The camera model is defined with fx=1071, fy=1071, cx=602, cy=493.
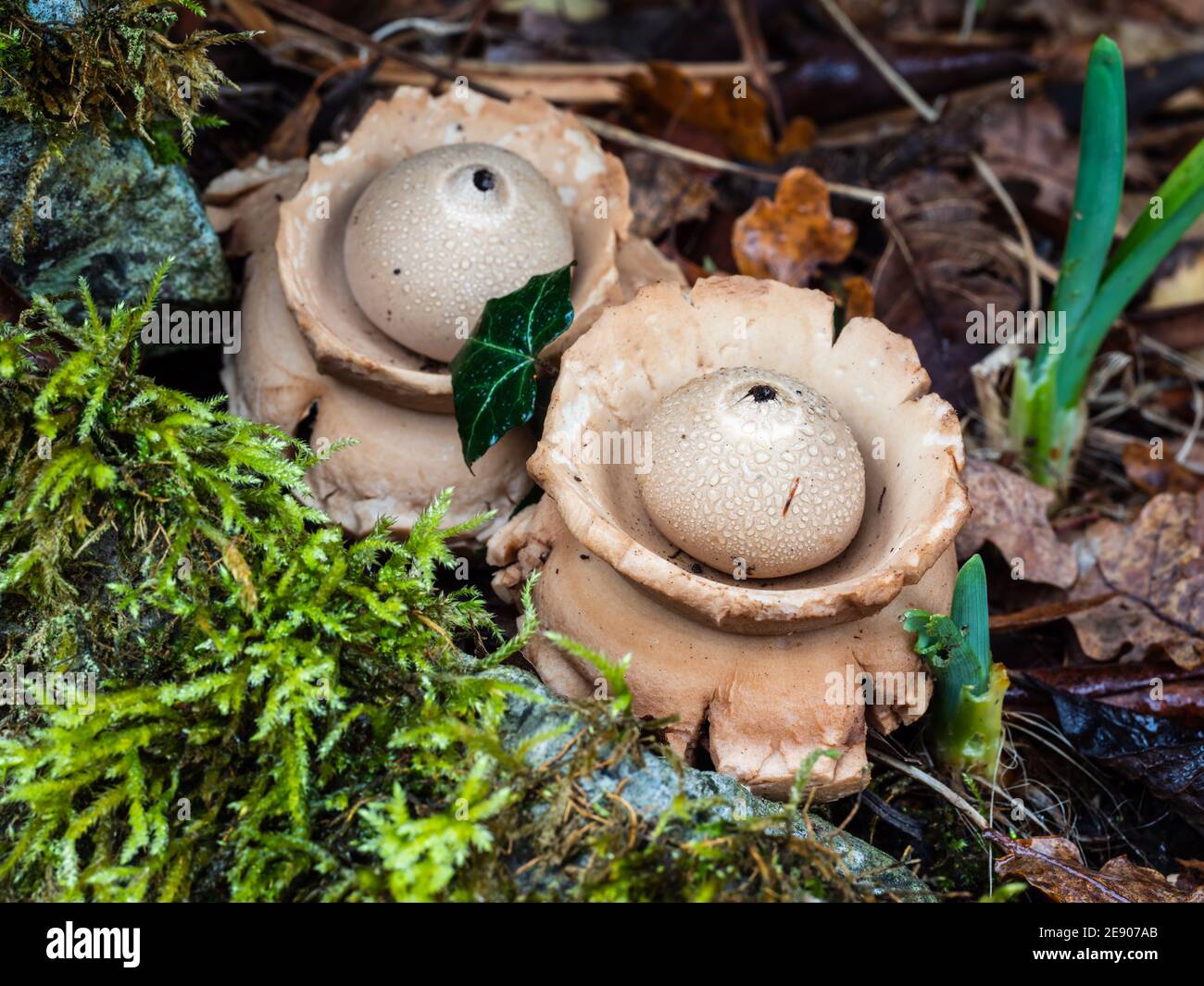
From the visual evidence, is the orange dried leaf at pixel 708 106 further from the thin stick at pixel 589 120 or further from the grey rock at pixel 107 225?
the grey rock at pixel 107 225

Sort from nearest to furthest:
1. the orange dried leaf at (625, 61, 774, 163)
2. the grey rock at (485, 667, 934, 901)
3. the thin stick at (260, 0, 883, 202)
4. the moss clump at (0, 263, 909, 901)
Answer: the moss clump at (0, 263, 909, 901), the grey rock at (485, 667, 934, 901), the thin stick at (260, 0, 883, 202), the orange dried leaf at (625, 61, 774, 163)

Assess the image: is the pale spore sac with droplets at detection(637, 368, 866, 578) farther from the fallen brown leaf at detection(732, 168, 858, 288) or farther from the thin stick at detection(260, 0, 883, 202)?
the thin stick at detection(260, 0, 883, 202)

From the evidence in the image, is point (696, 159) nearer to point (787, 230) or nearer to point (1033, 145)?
point (787, 230)

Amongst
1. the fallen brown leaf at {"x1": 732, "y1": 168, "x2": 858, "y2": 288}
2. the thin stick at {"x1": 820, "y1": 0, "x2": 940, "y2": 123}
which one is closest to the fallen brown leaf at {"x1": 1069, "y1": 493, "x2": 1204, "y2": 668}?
the fallen brown leaf at {"x1": 732, "y1": 168, "x2": 858, "y2": 288}

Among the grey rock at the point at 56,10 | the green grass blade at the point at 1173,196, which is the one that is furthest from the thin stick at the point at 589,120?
the grey rock at the point at 56,10

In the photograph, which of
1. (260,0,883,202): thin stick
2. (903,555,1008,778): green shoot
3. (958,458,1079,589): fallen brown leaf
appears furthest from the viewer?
(260,0,883,202): thin stick
